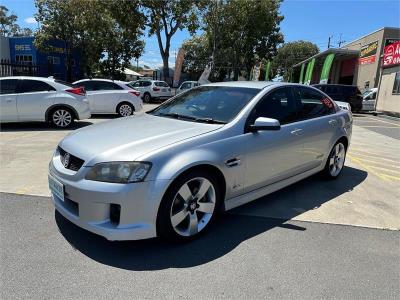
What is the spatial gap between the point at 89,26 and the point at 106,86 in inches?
791

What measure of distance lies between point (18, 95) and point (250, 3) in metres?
31.8

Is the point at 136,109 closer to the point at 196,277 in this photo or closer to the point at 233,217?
the point at 233,217

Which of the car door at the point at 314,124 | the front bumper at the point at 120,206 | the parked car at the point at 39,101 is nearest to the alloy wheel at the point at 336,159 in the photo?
the car door at the point at 314,124

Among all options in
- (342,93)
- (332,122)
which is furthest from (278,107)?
(342,93)

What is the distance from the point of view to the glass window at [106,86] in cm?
1324

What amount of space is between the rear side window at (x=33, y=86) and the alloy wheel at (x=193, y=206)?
791cm

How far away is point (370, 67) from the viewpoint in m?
31.7

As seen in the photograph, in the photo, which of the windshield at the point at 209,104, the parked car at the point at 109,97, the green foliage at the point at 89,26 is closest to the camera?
the windshield at the point at 209,104

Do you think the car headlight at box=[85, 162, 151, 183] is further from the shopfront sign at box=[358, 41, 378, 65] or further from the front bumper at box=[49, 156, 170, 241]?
the shopfront sign at box=[358, 41, 378, 65]

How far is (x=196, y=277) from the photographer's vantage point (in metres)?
3.09

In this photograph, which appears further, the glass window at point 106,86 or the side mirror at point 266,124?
the glass window at point 106,86

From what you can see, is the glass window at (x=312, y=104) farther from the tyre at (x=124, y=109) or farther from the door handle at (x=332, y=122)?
the tyre at (x=124, y=109)

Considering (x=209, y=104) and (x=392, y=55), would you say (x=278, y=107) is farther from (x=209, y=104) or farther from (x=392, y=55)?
(x=392, y=55)

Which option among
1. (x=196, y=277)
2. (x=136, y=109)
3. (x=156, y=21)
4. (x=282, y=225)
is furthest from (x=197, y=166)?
(x=156, y=21)
